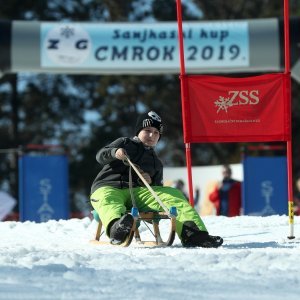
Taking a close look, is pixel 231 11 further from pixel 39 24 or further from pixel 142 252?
pixel 142 252

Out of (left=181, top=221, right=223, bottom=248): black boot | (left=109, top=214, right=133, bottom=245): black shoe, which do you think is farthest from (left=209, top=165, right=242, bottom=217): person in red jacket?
(left=109, top=214, right=133, bottom=245): black shoe

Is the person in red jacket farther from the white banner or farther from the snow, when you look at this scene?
the snow

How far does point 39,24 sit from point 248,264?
9.15m

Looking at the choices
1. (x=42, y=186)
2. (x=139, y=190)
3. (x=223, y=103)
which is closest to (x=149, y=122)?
(x=139, y=190)

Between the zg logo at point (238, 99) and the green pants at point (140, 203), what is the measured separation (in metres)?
0.88

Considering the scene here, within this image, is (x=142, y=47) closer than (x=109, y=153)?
No

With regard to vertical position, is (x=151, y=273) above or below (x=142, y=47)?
below

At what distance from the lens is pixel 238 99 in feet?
20.5

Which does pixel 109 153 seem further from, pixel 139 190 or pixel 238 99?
pixel 238 99

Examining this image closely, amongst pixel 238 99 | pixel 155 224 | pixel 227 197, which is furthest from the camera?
pixel 227 197

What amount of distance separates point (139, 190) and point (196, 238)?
Answer: 2.43 ft

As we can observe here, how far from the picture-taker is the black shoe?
5.19 meters

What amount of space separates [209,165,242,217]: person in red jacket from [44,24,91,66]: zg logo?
2831 millimetres

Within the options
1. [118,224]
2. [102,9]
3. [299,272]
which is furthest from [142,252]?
[102,9]
